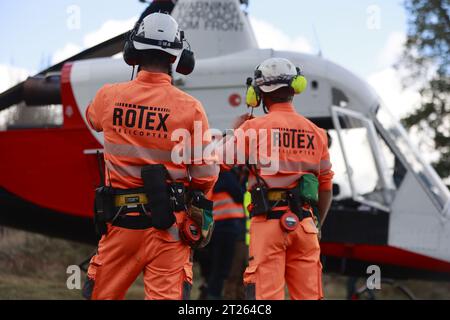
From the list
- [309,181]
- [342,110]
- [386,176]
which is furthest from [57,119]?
[309,181]

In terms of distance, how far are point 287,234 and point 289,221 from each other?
0.27 ft

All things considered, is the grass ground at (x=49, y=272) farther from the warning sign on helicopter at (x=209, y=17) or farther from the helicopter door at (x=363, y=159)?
the warning sign on helicopter at (x=209, y=17)

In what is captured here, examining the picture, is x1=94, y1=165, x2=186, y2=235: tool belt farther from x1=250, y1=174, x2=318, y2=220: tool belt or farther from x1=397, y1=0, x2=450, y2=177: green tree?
x1=397, y1=0, x2=450, y2=177: green tree

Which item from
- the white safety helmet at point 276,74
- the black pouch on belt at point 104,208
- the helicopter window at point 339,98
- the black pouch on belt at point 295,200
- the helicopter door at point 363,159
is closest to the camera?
the black pouch on belt at point 104,208

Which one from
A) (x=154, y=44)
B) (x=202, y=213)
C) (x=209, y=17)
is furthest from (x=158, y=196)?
(x=209, y=17)

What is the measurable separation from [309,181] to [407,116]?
36.0 ft

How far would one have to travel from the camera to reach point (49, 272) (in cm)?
1123

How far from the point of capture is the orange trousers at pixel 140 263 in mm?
3818

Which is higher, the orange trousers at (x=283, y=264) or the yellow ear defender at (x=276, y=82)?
the yellow ear defender at (x=276, y=82)

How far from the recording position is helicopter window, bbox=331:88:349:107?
816cm

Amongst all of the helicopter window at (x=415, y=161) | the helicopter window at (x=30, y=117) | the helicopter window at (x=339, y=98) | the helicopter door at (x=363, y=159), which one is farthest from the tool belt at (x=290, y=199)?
the helicopter window at (x=30, y=117)

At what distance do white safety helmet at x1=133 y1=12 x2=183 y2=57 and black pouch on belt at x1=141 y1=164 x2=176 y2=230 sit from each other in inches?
27.4

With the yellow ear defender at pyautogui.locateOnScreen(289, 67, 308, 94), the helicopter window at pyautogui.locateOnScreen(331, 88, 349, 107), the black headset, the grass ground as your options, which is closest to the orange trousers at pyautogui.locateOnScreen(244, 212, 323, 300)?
the yellow ear defender at pyautogui.locateOnScreen(289, 67, 308, 94)

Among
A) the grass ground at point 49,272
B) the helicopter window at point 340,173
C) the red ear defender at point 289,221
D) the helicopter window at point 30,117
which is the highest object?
the red ear defender at point 289,221
